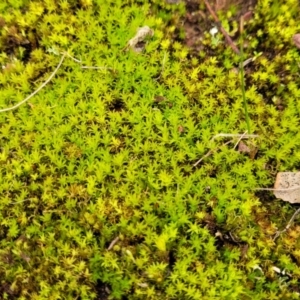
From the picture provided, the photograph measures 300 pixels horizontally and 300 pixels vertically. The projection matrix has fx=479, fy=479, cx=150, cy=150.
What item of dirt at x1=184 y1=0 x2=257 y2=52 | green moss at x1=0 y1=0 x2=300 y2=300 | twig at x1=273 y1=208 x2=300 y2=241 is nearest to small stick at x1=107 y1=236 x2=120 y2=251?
green moss at x1=0 y1=0 x2=300 y2=300

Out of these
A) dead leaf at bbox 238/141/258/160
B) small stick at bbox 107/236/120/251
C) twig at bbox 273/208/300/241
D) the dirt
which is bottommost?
twig at bbox 273/208/300/241

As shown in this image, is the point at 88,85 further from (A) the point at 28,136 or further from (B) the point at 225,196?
(B) the point at 225,196

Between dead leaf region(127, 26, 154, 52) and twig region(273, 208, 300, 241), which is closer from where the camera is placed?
twig region(273, 208, 300, 241)

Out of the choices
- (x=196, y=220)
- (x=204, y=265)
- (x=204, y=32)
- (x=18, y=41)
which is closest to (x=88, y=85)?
(x=18, y=41)

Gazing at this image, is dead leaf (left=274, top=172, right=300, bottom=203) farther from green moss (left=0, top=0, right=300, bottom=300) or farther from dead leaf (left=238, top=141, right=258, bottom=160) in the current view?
dead leaf (left=238, top=141, right=258, bottom=160)

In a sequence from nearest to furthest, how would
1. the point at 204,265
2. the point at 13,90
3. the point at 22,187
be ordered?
the point at 204,265 → the point at 22,187 → the point at 13,90

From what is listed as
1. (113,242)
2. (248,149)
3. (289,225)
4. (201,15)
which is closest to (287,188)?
(289,225)
